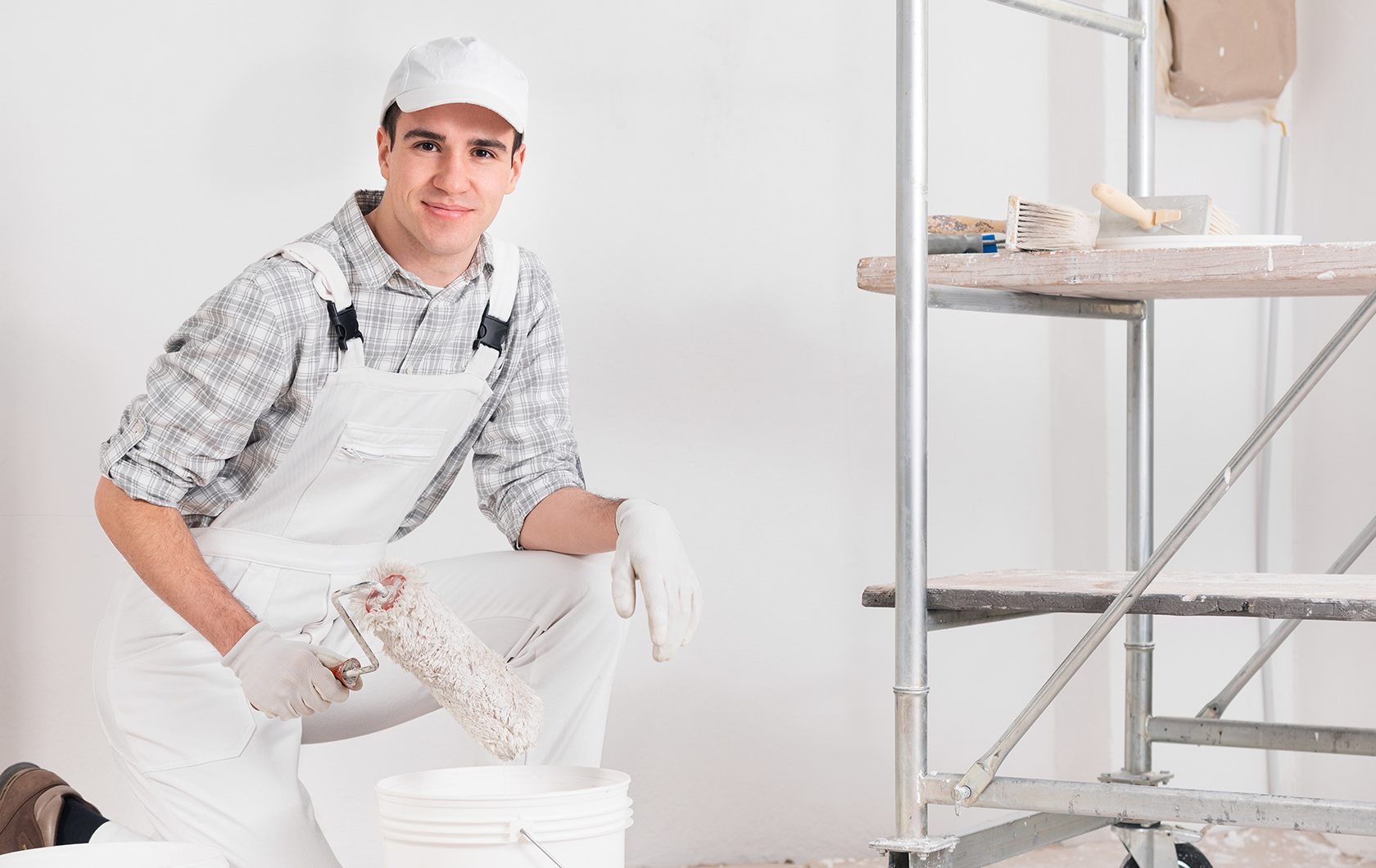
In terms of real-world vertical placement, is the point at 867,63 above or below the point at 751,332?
above

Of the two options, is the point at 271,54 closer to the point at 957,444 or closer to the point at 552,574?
the point at 552,574

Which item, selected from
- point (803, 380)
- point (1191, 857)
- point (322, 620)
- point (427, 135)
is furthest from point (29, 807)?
point (1191, 857)

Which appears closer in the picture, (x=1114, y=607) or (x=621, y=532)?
(x=1114, y=607)

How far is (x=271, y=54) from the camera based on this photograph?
6.97ft

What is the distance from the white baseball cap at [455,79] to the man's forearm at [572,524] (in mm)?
520

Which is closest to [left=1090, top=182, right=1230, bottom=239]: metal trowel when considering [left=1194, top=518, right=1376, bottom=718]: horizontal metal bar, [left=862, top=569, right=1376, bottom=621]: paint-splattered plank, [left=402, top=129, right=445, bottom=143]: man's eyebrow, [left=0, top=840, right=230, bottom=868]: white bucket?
[left=862, top=569, right=1376, bottom=621]: paint-splattered plank

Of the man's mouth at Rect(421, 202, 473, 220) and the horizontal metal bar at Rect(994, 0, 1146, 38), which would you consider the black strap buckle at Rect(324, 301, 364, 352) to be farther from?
the horizontal metal bar at Rect(994, 0, 1146, 38)

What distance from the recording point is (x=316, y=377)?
1.56 metres

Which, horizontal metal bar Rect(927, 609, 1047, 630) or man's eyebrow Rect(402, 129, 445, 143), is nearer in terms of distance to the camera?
horizontal metal bar Rect(927, 609, 1047, 630)

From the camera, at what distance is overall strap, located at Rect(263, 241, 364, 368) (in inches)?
61.1

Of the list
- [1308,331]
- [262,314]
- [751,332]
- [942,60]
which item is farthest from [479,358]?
[1308,331]

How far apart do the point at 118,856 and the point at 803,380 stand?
58.9 inches

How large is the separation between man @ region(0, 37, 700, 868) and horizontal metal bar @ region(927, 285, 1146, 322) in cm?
44

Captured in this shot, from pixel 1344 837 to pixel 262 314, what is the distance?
211cm
